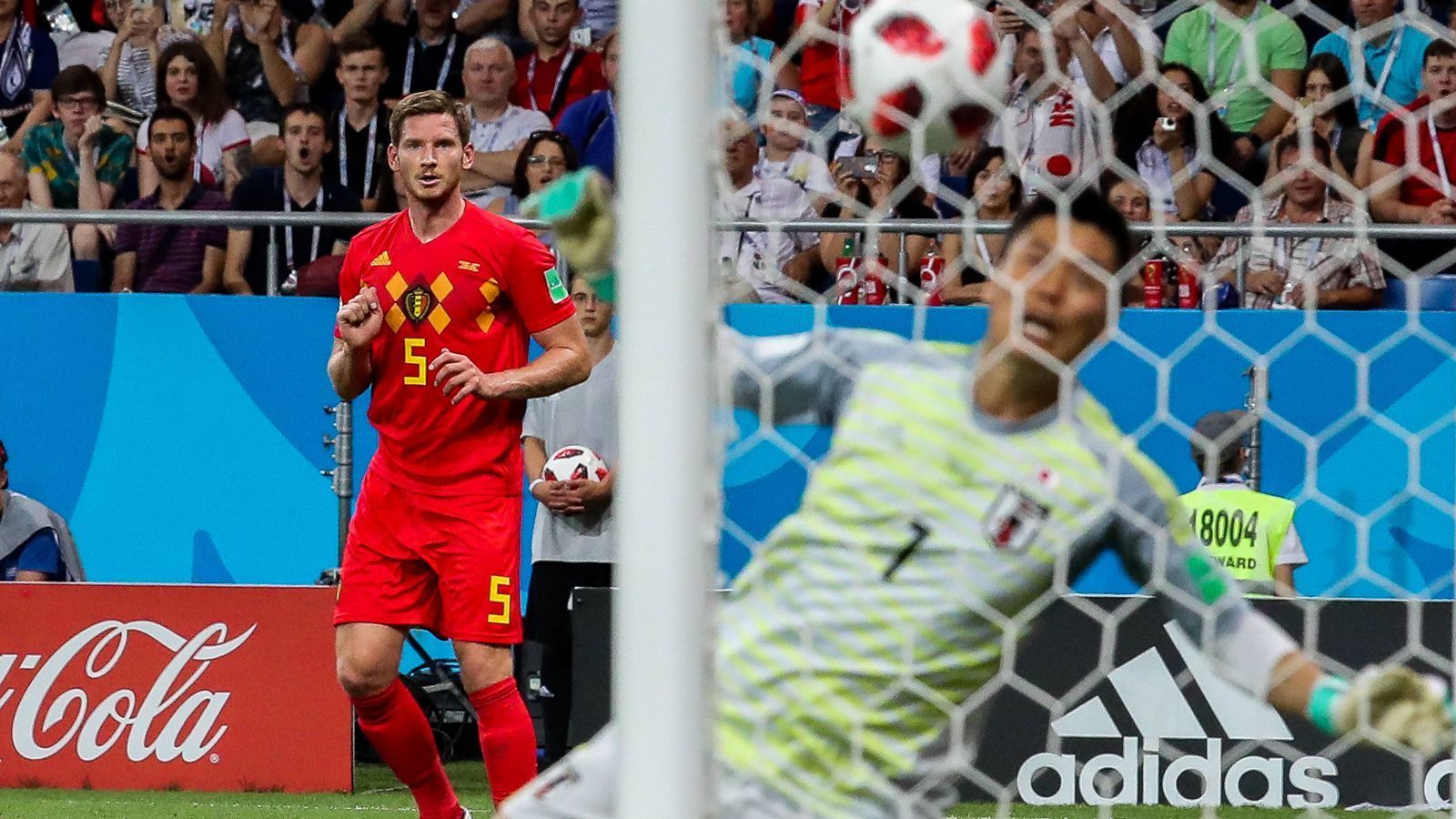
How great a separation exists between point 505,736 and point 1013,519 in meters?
2.51

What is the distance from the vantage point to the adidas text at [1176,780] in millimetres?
6039

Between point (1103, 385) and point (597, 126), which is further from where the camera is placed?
point (597, 126)

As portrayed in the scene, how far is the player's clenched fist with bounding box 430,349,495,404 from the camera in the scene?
4.71 m

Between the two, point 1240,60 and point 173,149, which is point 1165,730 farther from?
point 173,149

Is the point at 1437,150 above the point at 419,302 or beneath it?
above

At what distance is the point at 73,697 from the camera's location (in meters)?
6.36

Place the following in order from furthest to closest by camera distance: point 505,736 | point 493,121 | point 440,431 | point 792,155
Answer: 1. point 493,121
2. point 792,155
3. point 440,431
4. point 505,736

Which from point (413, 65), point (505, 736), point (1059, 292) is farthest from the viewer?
point (413, 65)

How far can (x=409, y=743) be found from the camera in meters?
4.87

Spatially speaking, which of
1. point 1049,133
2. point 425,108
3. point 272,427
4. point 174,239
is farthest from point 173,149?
point 1049,133

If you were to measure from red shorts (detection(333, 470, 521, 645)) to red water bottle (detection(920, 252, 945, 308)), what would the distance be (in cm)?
206

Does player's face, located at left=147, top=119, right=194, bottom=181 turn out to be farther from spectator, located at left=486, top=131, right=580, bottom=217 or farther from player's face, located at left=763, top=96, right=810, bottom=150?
player's face, located at left=763, top=96, right=810, bottom=150

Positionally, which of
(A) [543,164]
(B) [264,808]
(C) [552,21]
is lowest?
(B) [264,808]

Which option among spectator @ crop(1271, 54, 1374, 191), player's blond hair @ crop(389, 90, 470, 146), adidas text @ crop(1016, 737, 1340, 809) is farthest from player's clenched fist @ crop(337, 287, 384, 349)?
adidas text @ crop(1016, 737, 1340, 809)
